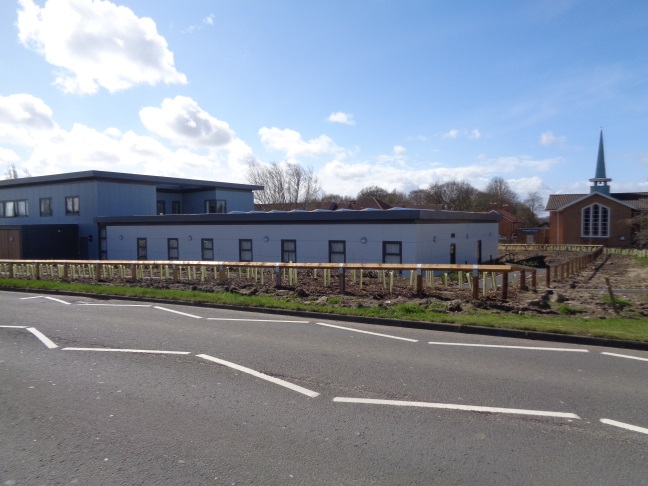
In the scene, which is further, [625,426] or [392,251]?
[392,251]

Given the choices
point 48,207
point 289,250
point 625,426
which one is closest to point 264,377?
point 625,426

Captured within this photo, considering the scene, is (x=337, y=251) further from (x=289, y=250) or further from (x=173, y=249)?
(x=173, y=249)

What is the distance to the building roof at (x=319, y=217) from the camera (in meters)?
23.5

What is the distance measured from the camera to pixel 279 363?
7.53m

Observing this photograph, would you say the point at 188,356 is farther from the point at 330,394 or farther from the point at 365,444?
the point at 365,444

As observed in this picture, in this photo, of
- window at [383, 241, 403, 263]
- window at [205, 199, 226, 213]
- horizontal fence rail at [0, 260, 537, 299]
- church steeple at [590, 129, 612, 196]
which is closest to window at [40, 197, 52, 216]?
window at [205, 199, 226, 213]

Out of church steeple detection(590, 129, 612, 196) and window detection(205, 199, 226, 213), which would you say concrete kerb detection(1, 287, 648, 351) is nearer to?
window detection(205, 199, 226, 213)

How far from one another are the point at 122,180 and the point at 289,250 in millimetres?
16395

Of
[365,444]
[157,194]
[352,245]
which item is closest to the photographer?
[365,444]

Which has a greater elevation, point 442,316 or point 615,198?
point 615,198

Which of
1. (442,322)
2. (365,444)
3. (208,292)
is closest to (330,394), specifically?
(365,444)

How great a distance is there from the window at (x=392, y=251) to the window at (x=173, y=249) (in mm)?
13578

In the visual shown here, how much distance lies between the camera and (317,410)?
18.2 ft

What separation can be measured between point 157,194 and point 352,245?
2360 centimetres
